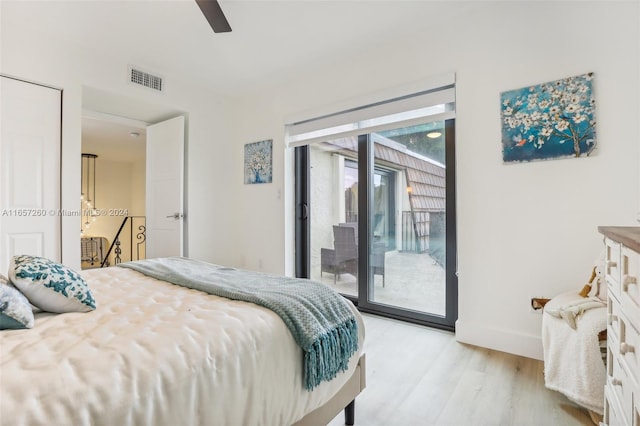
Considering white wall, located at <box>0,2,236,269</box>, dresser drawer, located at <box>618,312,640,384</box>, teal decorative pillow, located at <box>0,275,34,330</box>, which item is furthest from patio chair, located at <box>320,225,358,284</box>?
teal decorative pillow, located at <box>0,275,34,330</box>

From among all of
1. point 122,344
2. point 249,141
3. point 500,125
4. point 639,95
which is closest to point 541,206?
point 500,125

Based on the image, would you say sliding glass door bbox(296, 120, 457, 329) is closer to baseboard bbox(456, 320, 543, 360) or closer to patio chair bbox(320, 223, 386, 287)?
patio chair bbox(320, 223, 386, 287)

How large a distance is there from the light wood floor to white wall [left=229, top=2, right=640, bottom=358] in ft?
0.79

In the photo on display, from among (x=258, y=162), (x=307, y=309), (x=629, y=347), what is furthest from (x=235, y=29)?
(x=629, y=347)

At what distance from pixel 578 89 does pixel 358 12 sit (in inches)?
61.2

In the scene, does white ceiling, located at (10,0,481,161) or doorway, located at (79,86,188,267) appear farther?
doorway, located at (79,86,188,267)

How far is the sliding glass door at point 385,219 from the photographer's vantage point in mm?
2582

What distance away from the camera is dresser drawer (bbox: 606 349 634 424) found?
874 mm

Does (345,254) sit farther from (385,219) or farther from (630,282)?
(630,282)

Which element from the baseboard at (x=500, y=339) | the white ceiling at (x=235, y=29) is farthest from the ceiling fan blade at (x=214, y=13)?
the baseboard at (x=500, y=339)

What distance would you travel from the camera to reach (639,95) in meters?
1.70

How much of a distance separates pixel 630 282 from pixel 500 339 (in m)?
1.45

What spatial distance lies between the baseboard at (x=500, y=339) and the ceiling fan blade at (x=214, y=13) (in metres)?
2.60

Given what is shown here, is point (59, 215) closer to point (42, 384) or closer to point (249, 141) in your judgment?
point (249, 141)
